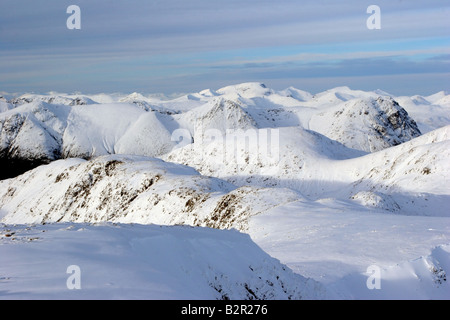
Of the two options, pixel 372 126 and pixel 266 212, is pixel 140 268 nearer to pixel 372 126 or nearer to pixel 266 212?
pixel 266 212

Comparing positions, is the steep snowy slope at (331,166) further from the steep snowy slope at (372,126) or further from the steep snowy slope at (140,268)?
the steep snowy slope at (372,126)

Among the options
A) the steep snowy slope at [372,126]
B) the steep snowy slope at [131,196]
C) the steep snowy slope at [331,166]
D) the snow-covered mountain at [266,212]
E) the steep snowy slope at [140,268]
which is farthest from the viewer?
the steep snowy slope at [372,126]

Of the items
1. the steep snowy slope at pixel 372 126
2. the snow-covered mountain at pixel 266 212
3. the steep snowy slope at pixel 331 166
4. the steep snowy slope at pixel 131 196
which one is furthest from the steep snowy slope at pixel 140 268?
the steep snowy slope at pixel 372 126

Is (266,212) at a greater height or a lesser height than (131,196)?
greater

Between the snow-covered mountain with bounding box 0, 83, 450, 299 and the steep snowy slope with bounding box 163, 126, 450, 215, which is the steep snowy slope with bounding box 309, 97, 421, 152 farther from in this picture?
the snow-covered mountain with bounding box 0, 83, 450, 299

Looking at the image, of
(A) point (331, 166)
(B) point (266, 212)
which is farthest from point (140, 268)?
(A) point (331, 166)

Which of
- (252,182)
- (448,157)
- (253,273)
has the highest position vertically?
(253,273)

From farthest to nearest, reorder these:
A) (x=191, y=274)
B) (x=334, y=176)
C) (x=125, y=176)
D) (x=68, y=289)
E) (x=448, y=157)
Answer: (x=334, y=176) → (x=125, y=176) → (x=448, y=157) → (x=191, y=274) → (x=68, y=289)

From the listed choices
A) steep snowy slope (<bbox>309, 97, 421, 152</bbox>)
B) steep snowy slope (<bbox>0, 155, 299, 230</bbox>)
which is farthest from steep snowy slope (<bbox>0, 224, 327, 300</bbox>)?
steep snowy slope (<bbox>309, 97, 421, 152</bbox>)

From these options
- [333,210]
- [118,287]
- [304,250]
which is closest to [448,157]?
[333,210]

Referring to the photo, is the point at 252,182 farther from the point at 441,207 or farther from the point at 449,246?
the point at 449,246

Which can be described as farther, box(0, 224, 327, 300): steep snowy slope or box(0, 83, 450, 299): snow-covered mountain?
box(0, 83, 450, 299): snow-covered mountain
